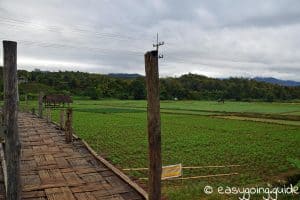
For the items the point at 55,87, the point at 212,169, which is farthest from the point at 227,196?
the point at 55,87

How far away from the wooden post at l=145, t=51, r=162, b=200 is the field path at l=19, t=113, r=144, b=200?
44.2 inches

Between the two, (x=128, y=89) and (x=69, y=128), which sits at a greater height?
(x=128, y=89)

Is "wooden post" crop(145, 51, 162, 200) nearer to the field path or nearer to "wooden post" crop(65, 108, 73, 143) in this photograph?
the field path

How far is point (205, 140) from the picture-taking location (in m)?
15.8

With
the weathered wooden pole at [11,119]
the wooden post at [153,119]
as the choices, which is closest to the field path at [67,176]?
the weathered wooden pole at [11,119]

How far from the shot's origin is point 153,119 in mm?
4855

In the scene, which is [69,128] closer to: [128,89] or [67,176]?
[67,176]

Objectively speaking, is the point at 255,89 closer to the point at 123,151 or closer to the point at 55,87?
the point at 55,87

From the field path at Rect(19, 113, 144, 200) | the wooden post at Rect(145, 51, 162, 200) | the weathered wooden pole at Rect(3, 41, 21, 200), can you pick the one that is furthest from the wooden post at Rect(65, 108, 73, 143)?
the wooden post at Rect(145, 51, 162, 200)

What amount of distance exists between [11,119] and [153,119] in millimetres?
2331

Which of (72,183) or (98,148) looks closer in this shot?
(72,183)

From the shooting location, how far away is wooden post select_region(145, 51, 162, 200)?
4809 mm

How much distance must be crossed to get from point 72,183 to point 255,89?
88.0m

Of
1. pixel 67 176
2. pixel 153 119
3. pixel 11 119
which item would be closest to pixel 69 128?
pixel 67 176
